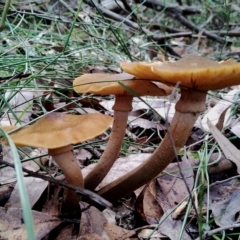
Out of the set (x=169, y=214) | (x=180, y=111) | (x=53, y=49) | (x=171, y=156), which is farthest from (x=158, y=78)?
(x=53, y=49)

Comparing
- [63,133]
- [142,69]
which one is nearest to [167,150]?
[142,69]

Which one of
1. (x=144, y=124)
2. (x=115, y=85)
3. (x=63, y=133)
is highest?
(x=115, y=85)

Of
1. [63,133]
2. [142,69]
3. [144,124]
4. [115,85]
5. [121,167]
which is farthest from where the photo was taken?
[144,124]

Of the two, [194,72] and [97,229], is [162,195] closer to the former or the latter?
[97,229]

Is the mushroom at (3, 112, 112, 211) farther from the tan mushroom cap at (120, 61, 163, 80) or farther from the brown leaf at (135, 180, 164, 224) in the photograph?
the brown leaf at (135, 180, 164, 224)

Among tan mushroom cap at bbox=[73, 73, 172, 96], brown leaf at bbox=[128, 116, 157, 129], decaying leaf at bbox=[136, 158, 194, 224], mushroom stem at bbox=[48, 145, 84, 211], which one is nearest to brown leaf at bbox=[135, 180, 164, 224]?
decaying leaf at bbox=[136, 158, 194, 224]

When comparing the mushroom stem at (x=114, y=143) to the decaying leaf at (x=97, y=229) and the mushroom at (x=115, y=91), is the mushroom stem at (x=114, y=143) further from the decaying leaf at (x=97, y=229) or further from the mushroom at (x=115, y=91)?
the decaying leaf at (x=97, y=229)
